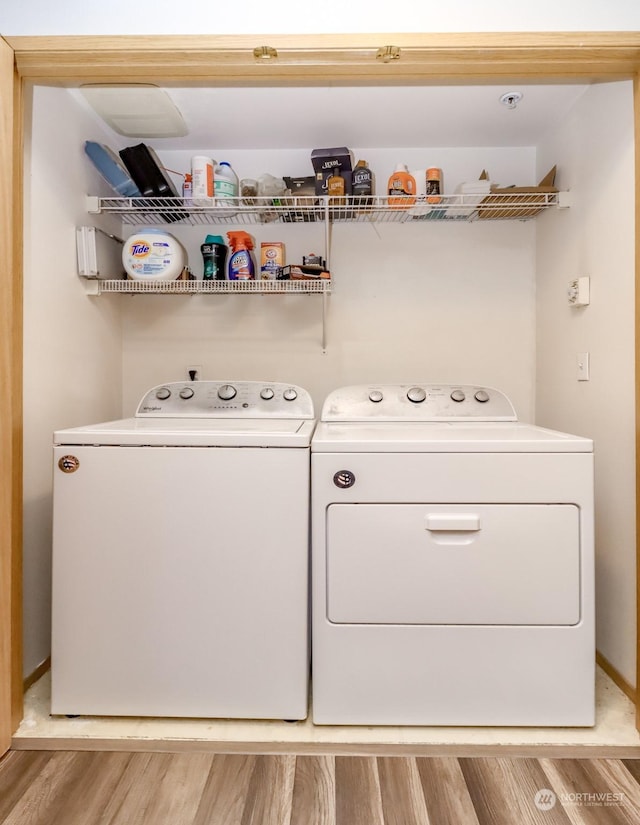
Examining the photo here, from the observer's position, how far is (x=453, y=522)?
142 centimetres

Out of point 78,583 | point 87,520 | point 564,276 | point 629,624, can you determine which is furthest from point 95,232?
point 629,624

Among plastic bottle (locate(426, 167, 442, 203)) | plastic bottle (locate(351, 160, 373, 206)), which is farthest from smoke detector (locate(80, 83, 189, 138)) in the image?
plastic bottle (locate(426, 167, 442, 203))

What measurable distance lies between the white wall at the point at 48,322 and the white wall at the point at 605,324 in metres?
1.94

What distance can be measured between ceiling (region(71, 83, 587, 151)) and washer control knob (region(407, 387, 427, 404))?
1126mm

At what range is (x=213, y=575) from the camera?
1.46m

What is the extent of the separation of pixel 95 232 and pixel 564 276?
6.23ft

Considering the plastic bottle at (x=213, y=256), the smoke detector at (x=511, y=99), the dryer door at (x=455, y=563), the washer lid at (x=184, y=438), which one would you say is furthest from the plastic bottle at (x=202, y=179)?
the dryer door at (x=455, y=563)

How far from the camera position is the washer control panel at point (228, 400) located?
6.68 feet

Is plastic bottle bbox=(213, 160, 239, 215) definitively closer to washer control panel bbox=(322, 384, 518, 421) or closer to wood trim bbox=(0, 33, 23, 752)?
wood trim bbox=(0, 33, 23, 752)

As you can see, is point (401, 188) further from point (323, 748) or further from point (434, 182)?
point (323, 748)

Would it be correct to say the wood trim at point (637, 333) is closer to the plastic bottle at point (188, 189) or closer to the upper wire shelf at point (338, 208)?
the upper wire shelf at point (338, 208)

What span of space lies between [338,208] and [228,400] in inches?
36.4

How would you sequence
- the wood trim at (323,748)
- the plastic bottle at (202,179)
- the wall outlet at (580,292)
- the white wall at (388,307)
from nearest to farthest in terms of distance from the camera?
the wood trim at (323,748) → the wall outlet at (580,292) → the plastic bottle at (202,179) → the white wall at (388,307)

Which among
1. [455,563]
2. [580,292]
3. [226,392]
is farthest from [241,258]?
[455,563]
